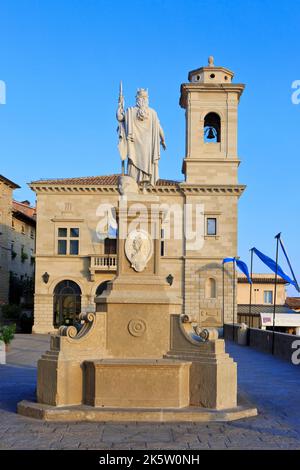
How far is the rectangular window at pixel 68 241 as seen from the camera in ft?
135

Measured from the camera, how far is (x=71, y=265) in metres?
40.7

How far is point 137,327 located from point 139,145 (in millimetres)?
3532

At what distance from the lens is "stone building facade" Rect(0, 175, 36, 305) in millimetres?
51469

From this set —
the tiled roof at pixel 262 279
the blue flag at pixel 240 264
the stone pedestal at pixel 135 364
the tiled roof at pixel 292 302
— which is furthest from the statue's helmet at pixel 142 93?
the tiled roof at pixel 292 302

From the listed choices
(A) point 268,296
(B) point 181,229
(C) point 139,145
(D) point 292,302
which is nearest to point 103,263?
(B) point 181,229

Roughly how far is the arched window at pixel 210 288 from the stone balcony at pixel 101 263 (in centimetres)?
613

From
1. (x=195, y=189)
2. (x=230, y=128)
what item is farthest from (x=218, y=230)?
(x=230, y=128)

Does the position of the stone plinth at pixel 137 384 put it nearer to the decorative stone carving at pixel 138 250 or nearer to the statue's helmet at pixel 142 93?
the decorative stone carving at pixel 138 250

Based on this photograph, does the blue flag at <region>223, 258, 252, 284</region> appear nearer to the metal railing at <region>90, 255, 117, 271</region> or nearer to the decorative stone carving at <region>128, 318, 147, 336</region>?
the metal railing at <region>90, 255, 117, 271</region>

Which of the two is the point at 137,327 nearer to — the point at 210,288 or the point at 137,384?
the point at 137,384
